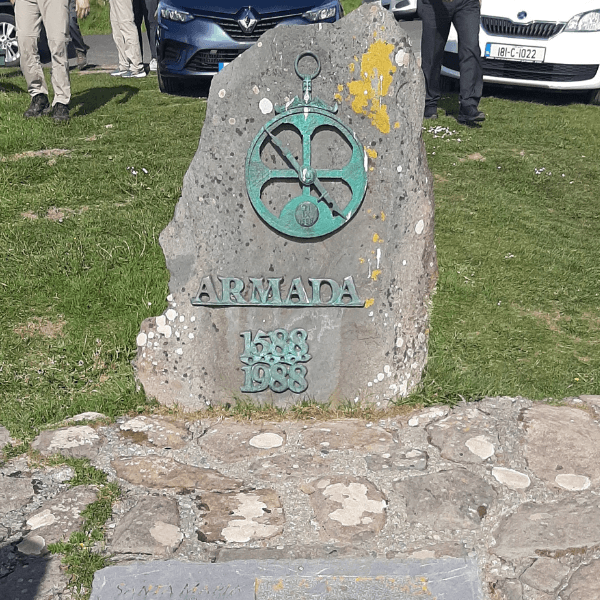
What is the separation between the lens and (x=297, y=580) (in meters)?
2.67

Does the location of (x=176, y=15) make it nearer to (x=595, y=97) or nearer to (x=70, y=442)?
(x=595, y=97)

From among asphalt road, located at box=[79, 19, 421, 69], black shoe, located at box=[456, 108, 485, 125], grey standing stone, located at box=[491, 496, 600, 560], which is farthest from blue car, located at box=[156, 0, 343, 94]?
grey standing stone, located at box=[491, 496, 600, 560]

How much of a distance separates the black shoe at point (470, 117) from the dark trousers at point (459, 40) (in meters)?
→ 0.04

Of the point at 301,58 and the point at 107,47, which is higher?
the point at 301,58

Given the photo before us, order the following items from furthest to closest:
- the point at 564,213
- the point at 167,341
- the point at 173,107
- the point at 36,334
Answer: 1. the point at 173,107
2. the point at 564,213
3. the point at 36,334
4. the point at 167,341

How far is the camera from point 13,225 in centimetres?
539

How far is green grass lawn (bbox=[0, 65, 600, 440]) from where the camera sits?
3922mm

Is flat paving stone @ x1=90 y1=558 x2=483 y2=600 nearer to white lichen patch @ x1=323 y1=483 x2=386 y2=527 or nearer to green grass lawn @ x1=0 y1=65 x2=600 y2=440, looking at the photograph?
white lichen patch @ x1=323 y1=483 x2=386 y2=527

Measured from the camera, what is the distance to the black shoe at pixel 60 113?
736cm

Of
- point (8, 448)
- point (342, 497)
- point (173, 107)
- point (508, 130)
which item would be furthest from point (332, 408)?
point (173, 107)

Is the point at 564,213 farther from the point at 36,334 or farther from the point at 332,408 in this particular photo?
the point at 36,334

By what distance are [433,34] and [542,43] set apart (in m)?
1.51

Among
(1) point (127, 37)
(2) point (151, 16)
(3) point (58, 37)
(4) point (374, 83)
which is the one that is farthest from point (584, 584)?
(2) point (151, 16)

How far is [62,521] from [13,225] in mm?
2910
